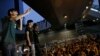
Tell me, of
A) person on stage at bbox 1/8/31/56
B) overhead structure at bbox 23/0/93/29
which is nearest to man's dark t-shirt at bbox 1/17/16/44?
person on stage at bbox 1/8/31/56

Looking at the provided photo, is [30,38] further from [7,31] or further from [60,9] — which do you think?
[60,9]

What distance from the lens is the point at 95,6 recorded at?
17.5 metres

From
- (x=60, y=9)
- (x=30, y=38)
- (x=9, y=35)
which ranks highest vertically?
(x=60, y=9)

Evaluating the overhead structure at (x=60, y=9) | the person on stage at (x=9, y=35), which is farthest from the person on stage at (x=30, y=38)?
the overhead structure at (x=60, y=9)

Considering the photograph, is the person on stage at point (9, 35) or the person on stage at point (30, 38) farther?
the person on stage at point (30, 38)

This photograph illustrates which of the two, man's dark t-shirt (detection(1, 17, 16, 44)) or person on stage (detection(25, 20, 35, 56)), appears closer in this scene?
man's dark t-shirt (detection(1, 17, 16, 44))

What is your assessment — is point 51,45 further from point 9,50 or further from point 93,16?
point 93,16

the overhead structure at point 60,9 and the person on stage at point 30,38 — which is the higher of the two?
the overhead structure at point 60,9

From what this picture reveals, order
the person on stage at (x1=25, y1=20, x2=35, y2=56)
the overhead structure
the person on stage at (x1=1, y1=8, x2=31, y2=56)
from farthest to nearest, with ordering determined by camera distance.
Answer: the overhead structure, the person on stage at (x1=25, y1=20, x2=35, y2=56), the person on stage at (x1=1, y1=8, x2=31, y2=56)

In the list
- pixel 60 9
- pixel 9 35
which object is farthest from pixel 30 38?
pixel 60 9

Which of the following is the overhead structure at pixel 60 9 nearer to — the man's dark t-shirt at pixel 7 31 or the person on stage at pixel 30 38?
the person on stage at pixel 30 38

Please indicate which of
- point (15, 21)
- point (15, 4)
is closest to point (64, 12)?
point (15, 4)

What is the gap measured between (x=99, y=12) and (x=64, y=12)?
6.17ft

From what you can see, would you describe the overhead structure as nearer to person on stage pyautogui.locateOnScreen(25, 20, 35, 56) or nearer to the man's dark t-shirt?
person on stage pyautogui.locateOnScreen(25, 20, 35, 56)
